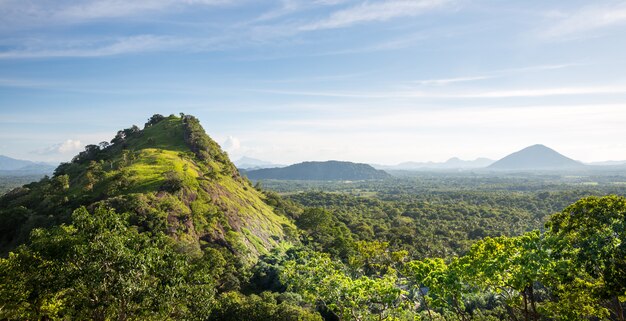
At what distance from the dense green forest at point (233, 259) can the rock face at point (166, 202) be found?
1.14 ft

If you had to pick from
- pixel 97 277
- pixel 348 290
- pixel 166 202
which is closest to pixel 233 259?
pixel 166 202

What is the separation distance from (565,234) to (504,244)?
3146mm

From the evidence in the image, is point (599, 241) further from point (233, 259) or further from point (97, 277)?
point (233, 259)

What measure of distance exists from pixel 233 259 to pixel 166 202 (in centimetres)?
1806

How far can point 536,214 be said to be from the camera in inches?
7687

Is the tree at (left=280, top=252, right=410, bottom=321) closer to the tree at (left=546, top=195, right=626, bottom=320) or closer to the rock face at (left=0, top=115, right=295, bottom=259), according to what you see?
the tree at (left=546, top=195, right=626, bottom=320)

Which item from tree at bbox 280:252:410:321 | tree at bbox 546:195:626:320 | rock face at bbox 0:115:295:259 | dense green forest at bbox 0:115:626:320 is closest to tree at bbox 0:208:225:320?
dense green forest at bbox 0:115:626:320

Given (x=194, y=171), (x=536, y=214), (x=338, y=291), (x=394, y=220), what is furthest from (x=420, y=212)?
(x=338, y=291)

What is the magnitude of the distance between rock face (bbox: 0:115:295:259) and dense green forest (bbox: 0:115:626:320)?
1.14ft

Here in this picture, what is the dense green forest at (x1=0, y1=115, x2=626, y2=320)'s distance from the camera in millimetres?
18391

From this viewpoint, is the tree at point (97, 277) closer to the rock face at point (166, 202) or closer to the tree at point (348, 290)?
the tree at point (348, 290)

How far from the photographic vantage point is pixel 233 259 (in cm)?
6819

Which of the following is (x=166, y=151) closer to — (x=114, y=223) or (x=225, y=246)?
(x=225, y=246)

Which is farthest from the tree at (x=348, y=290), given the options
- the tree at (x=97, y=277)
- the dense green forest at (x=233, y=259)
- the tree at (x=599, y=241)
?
the tree at (x=599, y=241)
